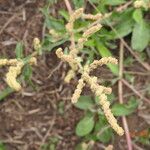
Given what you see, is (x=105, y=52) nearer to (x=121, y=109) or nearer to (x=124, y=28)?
(x=124, y=28)

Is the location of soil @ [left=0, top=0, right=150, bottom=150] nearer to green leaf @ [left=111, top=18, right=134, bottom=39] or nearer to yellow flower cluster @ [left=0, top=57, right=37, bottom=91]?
green leaf @ [left=111, top=18, right=134, bottom=39]

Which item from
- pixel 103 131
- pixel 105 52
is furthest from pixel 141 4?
pixel 103 131

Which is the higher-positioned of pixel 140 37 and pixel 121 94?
pixel 140 37

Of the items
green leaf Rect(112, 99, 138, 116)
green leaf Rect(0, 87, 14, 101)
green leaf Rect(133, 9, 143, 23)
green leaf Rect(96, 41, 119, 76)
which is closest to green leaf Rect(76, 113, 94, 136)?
green leaf Rect(112, 99, 138, 116)

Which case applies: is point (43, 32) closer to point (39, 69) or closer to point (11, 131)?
point (39, 69)

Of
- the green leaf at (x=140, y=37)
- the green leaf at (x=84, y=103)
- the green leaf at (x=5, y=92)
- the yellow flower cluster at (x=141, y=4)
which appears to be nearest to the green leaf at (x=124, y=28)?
the green leaf at (x=140, y=37)

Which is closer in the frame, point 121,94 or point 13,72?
point 13,72

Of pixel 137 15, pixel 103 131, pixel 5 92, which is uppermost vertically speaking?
pixel 137 15

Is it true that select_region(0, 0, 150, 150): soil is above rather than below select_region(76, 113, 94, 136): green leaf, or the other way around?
above

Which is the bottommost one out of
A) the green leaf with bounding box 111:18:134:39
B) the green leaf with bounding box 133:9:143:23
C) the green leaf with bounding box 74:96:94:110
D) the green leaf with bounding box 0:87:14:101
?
the green leaf with bounding box 74:96:94:110
